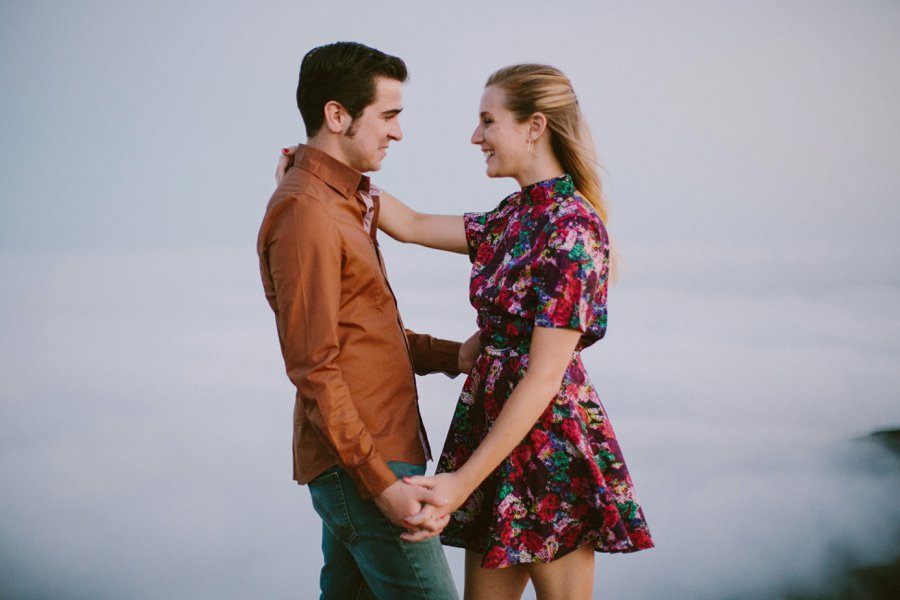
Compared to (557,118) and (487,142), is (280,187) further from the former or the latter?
(557,118)

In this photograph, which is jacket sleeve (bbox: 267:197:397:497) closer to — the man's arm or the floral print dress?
the man's arm

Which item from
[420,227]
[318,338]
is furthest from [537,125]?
[318,338]

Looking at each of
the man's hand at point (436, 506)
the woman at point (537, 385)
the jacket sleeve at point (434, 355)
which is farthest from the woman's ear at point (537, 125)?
the man's hand at point (436, 506)

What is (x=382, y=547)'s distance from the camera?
1.82 metres

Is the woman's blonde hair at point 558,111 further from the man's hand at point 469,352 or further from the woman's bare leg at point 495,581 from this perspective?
the woman's bare leg at point 495,581

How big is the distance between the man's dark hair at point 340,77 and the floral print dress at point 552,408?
47cm

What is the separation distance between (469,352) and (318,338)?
58cm

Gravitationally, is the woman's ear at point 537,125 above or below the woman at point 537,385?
above

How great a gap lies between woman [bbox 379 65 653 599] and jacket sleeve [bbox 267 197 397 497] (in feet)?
0.54

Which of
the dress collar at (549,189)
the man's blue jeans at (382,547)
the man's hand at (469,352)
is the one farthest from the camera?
the man's hand at (469,352)

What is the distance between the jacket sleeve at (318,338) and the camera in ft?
5.59

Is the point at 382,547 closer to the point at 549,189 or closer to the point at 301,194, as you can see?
the point at 301,194

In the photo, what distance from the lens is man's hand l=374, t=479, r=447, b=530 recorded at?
175 centimetres

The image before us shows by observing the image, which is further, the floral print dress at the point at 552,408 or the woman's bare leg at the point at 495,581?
the woman's bare leg at the point at 495,581
